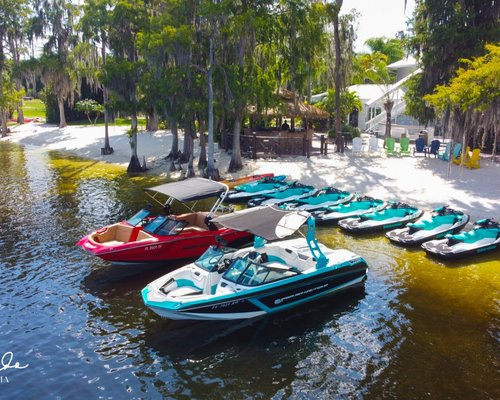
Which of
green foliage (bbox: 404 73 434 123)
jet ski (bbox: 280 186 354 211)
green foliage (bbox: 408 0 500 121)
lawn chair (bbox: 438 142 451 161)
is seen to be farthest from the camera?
green foliage (bbox: 404 73 434 123)

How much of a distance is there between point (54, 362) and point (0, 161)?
30.8 m

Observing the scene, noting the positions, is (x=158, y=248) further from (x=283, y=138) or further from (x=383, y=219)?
(x=283, y=138)

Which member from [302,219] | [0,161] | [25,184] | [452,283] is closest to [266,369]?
[302,219]

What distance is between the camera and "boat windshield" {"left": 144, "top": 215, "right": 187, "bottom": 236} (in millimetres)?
14828

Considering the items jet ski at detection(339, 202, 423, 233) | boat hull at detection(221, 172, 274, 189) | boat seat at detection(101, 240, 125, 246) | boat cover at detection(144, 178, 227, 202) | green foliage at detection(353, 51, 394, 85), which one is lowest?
boat seat at detection(101, 240, 125, 246)

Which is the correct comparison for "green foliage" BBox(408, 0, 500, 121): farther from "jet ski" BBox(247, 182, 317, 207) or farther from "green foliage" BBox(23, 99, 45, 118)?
"green foliage" BBox(23, 99, 45, 118)

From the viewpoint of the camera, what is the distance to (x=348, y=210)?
19406mm

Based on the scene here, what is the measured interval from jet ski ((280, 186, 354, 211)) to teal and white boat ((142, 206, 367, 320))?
22.5ft

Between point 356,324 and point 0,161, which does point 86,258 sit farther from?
point 0,161

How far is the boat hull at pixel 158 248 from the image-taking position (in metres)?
13.7

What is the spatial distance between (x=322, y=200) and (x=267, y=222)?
885 cm

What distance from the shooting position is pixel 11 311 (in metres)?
11.6

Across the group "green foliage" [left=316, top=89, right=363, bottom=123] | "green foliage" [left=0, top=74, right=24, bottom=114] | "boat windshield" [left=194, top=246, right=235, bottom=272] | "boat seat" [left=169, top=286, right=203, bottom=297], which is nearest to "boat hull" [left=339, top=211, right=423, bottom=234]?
"boat windshield" [left=194, top=246, right=235, bottom=272]

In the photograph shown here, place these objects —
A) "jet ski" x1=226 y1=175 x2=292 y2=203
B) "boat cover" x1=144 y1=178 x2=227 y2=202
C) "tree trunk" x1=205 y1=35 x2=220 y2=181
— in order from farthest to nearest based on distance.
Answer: "tree trunk" x1=205 y1=35 x2=220 y2=181 → "jet ski" x1=226 y1=175 x2=292 y2=203 → "boat cover" x1=144 y1=178 x2=227 y2=202
